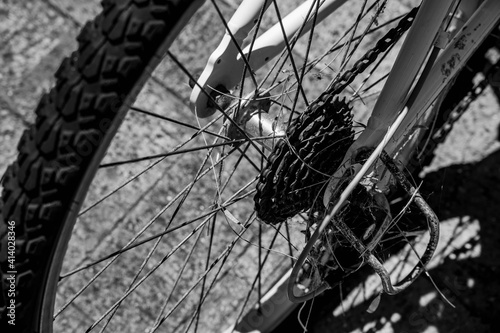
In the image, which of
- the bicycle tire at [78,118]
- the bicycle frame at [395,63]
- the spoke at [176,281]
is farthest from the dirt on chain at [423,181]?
the bicycle tire at [78,118]

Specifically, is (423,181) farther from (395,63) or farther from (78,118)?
(78,118)

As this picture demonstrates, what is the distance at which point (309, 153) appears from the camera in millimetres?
1747

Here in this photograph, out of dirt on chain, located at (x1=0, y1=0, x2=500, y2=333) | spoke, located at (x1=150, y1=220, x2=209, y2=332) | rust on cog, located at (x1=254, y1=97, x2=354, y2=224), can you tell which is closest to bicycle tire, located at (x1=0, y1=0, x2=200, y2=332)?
rust on cog, located at (x1=254, y1=97, x2=354, y2=224)

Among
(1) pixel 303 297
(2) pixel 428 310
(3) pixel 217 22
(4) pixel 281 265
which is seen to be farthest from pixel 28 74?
(2) pixel 428 310

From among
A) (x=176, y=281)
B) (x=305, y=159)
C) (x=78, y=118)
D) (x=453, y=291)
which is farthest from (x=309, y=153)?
(x=453, y=291)

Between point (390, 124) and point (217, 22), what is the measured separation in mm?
1309

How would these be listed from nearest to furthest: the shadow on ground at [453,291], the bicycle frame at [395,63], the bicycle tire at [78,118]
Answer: the bicycle tire at [78,118] → the bicycle frame at [395,63] → the shadow on ground at [453,291]

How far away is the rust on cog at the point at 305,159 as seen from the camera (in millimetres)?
1721

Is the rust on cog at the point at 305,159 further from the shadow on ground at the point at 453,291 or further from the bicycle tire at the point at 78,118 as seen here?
the shadow on ground at the point at 453,291

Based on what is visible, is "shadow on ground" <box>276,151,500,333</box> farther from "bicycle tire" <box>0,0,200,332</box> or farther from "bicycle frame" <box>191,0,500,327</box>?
"bicycle tire" <box>0,0,200,332</box>

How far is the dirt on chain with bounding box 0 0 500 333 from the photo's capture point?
2400mm

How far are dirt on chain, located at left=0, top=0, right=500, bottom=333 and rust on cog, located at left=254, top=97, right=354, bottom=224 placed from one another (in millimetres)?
640

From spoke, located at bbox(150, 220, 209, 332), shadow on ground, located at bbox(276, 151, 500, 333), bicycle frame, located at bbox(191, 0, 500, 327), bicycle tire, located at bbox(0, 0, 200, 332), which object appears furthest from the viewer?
shadow on ground, located at bbox(276, 151, 500, 333)

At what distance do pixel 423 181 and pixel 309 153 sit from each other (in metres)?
0.94
